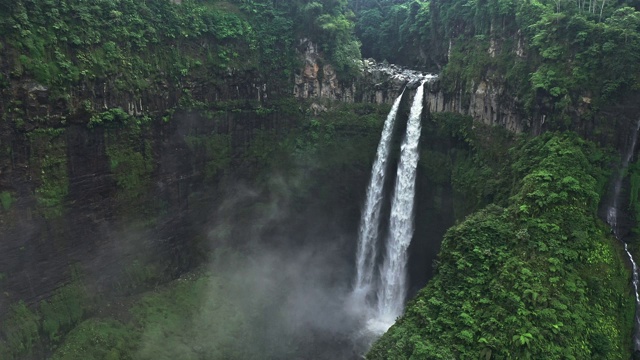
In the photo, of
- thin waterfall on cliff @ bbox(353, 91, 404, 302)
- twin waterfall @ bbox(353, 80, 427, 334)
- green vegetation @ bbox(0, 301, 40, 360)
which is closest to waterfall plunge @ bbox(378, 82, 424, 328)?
twin waterfall @ bbox(353, 80, 427, 334)

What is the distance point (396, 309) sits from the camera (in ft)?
98.5

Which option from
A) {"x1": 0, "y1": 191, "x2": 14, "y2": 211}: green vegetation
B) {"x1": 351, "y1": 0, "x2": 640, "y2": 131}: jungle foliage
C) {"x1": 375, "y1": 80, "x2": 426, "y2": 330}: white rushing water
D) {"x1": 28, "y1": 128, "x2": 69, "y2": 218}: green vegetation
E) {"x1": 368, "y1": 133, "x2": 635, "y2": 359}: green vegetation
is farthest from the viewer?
{"x1": 375, "y1": 80, "x2": 426, "y2": 330}: white rushing water

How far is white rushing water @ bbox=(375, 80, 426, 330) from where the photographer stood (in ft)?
98.6

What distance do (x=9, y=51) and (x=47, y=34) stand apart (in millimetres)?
2030

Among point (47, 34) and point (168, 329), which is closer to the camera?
point (47, 34)

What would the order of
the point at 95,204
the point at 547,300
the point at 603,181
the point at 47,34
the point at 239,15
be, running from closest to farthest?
the point at 547,300 < the point at 603,181 < the point at 47,34 < the point at 95,204 < the point at 239,15

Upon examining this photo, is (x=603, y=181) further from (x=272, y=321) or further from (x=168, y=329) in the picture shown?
(x=168, y=329)

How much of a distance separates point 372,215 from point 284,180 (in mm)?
6462

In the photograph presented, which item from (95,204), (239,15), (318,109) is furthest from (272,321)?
(239,15)

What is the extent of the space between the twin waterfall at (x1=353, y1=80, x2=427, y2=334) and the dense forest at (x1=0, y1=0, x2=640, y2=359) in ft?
3.26

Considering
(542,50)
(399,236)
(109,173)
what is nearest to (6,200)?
(109,173)

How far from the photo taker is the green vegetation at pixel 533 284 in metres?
16.9

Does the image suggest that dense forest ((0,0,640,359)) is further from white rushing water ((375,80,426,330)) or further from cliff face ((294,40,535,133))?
white rushing water ((375,80,426,330))

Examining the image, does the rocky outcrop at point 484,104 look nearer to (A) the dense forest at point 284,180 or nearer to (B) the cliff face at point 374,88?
(B) the cliff face at point 374,88
